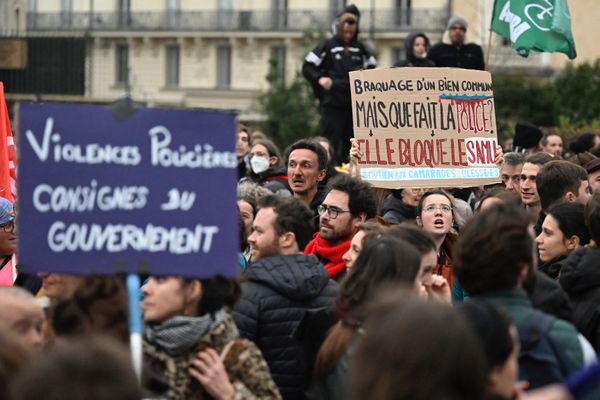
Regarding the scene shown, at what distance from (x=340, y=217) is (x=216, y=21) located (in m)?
64.2

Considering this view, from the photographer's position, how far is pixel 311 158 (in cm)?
1013

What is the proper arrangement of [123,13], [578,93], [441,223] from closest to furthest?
1. [441,223]
2. [578,93]
3. [123,13]

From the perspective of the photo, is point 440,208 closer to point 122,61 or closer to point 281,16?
point 281,16

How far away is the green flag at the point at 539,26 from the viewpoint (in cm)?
1338

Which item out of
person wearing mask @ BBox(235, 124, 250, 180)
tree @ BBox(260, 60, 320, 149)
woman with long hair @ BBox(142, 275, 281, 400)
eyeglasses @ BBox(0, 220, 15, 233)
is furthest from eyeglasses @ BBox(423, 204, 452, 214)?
tree @ BBox(260, 60, 320, 149)

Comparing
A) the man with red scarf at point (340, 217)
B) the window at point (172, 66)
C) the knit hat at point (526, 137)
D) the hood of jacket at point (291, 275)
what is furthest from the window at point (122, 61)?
the hood of jacket at point (291, 275)

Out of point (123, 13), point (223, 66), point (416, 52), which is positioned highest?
point (123, 13)

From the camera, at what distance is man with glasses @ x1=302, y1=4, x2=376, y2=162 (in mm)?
14867

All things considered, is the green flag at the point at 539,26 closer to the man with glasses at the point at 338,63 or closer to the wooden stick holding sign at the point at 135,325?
the man with glasses at the point at 338,63

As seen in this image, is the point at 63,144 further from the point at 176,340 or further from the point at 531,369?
the point at 531,369

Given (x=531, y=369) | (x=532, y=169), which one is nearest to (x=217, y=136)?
(x=531, y=369)

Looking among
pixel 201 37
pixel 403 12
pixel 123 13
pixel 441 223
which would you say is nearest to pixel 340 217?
pixel 441 223

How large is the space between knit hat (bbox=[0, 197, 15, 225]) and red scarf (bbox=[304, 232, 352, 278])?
5.89 feet

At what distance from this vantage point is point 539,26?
13414 millimetres
